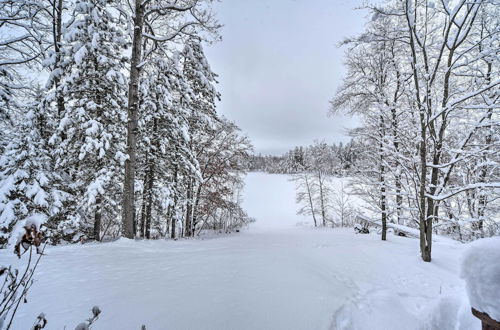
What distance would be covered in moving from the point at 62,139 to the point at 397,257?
10818mm

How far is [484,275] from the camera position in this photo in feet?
3.05

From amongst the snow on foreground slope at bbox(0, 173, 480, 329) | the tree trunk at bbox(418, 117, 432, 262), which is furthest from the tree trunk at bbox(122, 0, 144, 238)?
the tree trunk at bbox(418, 117, 432, 262)

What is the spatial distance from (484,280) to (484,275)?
0.02 meters

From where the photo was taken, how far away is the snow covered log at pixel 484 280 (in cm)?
88

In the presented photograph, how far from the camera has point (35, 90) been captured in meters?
7.07

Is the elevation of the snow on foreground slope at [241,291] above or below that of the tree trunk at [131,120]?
below

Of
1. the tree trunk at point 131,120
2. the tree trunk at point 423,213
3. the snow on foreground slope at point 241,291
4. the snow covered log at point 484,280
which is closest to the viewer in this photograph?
the snow covered log at point 484,280

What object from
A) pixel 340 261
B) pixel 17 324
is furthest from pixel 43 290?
pixel 340 261

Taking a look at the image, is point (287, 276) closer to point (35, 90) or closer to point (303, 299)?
point (303, 299)

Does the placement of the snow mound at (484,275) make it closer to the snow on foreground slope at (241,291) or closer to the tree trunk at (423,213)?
the snow on foreground slope at (241,291)

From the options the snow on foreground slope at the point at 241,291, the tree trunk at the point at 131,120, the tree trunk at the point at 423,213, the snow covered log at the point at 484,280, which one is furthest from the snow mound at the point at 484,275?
the tree trunk at the point at 131,120

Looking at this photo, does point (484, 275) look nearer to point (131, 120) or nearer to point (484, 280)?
point (484, 280)

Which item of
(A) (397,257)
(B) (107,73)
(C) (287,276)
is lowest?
(A) (397,257)

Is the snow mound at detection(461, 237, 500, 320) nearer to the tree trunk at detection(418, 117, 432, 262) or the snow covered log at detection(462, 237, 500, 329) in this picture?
the snow covered log at detection(462, 237, 500, 329)
